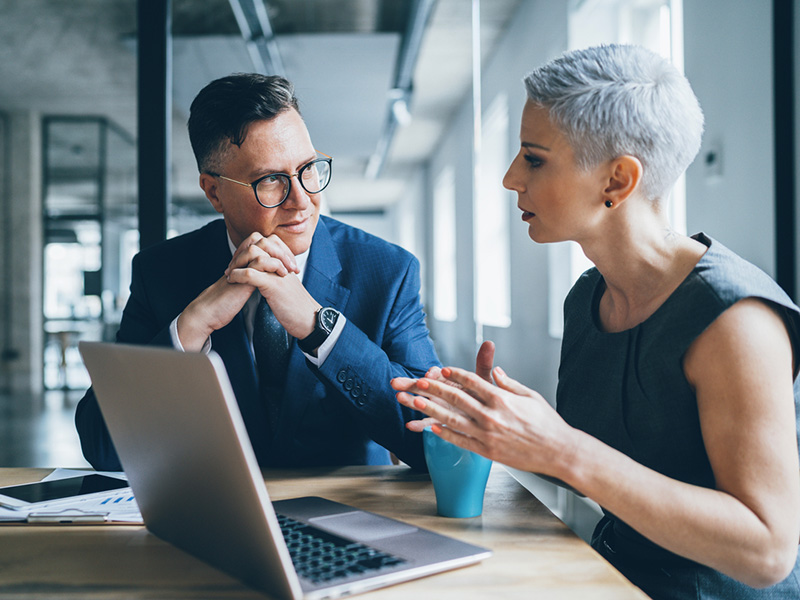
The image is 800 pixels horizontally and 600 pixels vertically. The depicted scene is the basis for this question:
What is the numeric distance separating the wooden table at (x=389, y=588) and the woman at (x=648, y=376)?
106 millimetres

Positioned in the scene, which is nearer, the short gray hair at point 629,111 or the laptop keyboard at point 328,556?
the laptop keyboard at point 328,556

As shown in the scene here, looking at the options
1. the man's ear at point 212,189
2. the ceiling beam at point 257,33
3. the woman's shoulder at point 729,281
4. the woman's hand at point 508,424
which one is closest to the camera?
the woman's hand at point 508,424

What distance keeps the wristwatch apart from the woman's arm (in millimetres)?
530

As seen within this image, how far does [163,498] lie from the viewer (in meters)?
0.86

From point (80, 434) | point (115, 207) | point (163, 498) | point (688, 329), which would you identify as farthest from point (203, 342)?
point (115, 207)

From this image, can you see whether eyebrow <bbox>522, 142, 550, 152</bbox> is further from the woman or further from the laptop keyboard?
the laptop keyboard

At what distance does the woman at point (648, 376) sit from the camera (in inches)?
33.2

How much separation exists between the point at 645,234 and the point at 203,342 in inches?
35.1

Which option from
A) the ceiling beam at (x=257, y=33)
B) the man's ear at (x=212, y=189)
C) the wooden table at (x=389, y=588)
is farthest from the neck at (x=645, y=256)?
the ceiling beam at (x=257, y=33)

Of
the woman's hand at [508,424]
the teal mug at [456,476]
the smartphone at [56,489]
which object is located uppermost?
the woman's hand at [508,424]

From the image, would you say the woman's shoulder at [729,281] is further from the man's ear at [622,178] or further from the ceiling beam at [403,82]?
the ceiling beam at [403,82]

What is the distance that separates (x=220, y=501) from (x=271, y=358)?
0.86m

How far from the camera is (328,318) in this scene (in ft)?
4.58

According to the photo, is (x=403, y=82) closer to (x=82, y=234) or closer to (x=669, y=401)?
(x=82, y=234)
